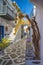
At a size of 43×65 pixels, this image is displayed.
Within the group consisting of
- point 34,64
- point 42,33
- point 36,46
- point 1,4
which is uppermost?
point 1,4

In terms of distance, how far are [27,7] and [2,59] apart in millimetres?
8887

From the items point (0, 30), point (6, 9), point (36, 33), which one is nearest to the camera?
point (36, 33)

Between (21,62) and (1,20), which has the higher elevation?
(1,20)

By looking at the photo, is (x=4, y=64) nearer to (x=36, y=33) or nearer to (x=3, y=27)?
(x=36, y=33)

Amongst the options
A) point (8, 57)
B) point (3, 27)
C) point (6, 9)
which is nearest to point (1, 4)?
point (6, 9)

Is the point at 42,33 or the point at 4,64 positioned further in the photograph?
the point at 42,33

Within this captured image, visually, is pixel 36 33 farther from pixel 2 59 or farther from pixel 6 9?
pixel 6 9

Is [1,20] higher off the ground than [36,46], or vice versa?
[1,20]

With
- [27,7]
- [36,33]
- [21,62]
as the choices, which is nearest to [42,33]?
[36,33]

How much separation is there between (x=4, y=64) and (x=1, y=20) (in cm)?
1053

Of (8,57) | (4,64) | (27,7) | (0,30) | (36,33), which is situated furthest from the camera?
(0,30)

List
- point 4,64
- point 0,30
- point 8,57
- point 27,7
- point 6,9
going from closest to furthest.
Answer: point 4,64, point 8,57, point 27,7, point 6,9, point 0,30

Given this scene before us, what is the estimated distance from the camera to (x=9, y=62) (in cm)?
541

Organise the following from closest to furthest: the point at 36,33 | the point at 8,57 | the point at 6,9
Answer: the point at 8,57 → the point at 36,33 → the point at 6,9
